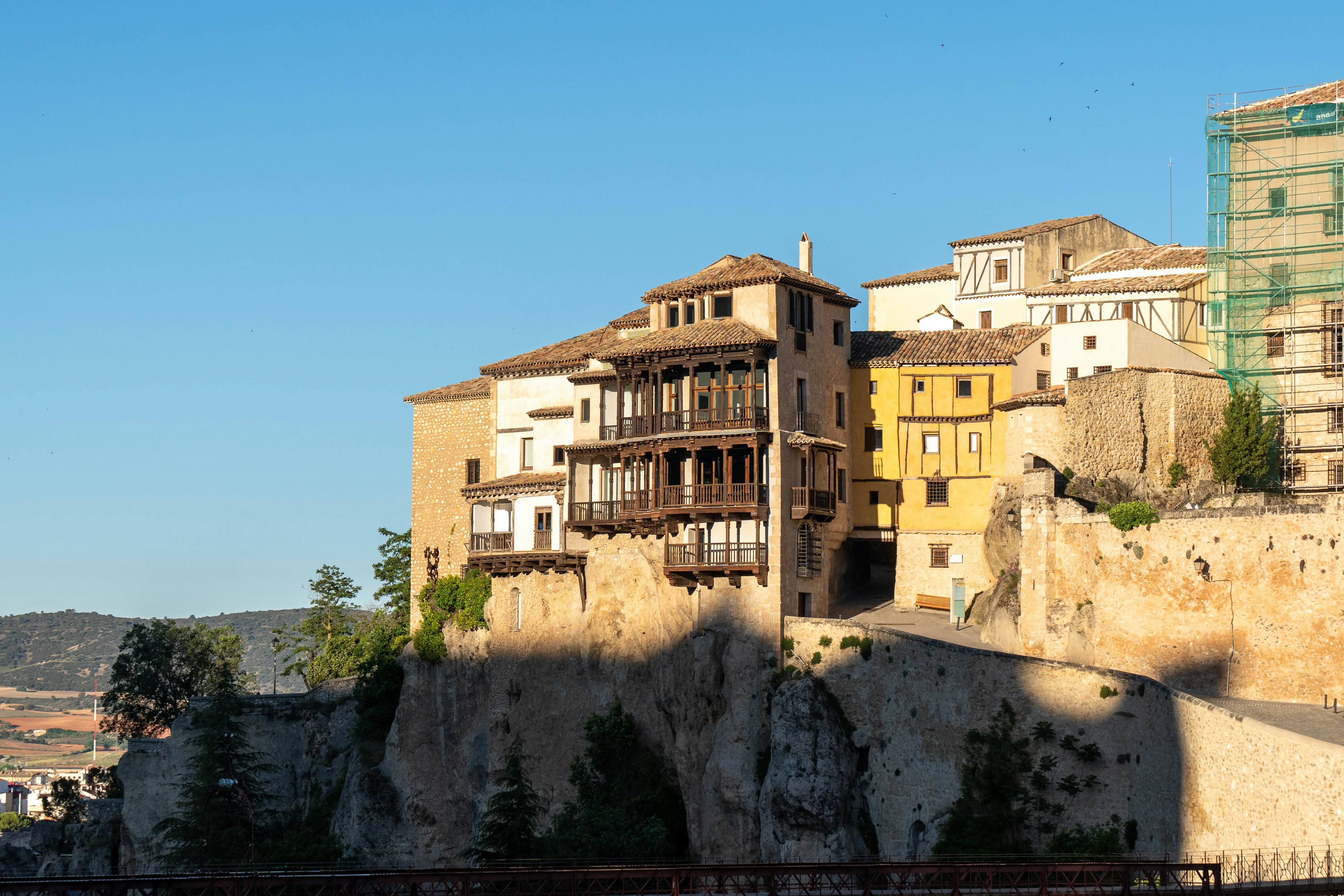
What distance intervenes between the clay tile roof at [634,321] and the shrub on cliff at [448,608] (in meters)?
12.0

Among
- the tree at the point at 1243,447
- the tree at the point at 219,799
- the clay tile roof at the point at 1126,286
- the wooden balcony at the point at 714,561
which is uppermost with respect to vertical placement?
the clay tile roof at the point at 1126,286

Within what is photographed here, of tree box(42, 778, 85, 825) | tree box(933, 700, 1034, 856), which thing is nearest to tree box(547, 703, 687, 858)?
tree box(933, 700, 1034, 856)

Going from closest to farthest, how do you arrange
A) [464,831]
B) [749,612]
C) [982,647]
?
[982,647], [749,612], [464,831]

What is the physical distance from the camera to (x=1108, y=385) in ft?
211

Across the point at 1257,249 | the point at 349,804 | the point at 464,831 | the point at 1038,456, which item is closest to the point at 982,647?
the point at 1038,456

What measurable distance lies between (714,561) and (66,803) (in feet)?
200

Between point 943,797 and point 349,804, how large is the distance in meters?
31.9

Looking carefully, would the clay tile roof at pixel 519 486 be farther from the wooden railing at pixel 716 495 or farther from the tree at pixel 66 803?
the tree at pixel 66 803

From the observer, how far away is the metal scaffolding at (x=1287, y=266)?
2499 inches

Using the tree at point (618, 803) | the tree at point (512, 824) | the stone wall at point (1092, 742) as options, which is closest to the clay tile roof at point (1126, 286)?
the stone wall at point (1092, 742)

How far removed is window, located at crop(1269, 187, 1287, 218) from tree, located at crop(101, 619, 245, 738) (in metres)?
63.2

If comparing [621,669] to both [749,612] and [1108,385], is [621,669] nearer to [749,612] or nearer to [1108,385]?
[749,612]

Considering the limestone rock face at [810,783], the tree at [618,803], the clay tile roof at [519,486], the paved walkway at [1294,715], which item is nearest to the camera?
the paved walkway at [1294,715]

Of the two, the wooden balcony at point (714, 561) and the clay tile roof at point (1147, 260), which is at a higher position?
the clay tile roof at point (1147, 260)
